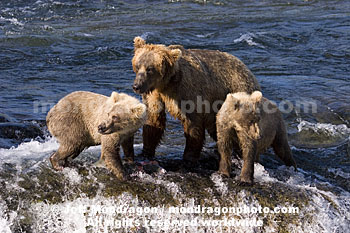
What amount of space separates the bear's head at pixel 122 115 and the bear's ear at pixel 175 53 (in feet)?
2.24

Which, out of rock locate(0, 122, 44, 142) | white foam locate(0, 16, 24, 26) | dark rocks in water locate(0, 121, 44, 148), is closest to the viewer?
dark rocks in water locate(0, 121, 44, 148)

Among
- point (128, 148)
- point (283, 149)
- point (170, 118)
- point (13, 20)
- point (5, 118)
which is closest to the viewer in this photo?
point (128, 148)

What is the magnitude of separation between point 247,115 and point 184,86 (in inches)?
35.9

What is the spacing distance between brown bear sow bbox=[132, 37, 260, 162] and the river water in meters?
0.44

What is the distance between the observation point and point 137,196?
618 cm

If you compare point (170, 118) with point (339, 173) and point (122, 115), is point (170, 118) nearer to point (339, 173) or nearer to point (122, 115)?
point (339, 173)

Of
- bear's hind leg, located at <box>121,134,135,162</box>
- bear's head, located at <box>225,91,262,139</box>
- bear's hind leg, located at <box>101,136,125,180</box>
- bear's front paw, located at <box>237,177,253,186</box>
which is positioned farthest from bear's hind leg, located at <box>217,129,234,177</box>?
bear's hind leg, located at <box>101,136,125,180</box>

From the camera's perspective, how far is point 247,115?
6398 mm

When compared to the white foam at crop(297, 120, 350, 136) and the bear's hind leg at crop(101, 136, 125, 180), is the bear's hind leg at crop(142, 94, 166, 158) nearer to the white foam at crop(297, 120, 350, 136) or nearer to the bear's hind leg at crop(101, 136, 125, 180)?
the bear's hind leg at crop(101, 136, 125, 180)

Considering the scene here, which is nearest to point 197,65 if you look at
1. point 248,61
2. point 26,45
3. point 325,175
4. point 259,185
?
point 259,185

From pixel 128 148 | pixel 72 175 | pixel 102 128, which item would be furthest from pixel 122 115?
pixel 72 175

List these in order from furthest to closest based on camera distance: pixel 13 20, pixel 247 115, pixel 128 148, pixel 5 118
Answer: pixel 13 20 < pixel 5 118 < pixel 128 148 < pixel 247 115

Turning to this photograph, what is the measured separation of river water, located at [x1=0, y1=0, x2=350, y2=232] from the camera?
20.2 feet

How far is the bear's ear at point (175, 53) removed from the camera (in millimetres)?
6633
